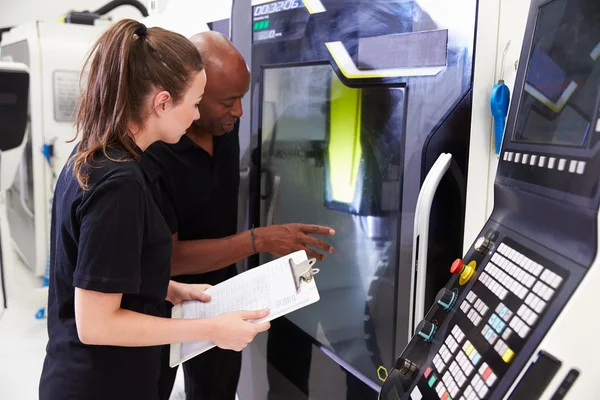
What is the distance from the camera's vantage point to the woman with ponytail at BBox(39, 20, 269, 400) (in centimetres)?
113

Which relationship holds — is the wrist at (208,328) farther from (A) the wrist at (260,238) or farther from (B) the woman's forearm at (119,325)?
(A) the wrist at (260,238)

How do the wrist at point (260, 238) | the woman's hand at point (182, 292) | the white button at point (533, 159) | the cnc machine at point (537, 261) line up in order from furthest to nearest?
the wrist at point (260, 238), the woman's hand at point (182, 292), the white button at point (533, 159), the cnc machine at point (537, 261)

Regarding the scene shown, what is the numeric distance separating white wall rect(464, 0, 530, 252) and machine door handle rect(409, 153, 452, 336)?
3.1 inches

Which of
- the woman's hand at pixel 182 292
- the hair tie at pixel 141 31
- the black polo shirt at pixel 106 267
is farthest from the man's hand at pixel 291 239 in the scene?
the hair tie at pixel 141 31

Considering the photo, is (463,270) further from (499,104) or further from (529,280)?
(499,104)

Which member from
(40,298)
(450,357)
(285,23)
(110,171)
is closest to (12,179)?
(40,298)

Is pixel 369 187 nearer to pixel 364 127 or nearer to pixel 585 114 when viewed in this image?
pixel 364 127

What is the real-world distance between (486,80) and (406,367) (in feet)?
2.31

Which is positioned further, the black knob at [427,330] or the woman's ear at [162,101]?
the woman's ear at [162,101]

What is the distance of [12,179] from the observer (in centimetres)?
358

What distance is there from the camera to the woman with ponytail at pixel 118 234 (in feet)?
3.72

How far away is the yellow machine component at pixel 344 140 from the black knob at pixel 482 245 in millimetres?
719

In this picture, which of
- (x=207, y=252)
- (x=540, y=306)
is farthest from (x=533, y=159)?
(x=207, y=252)

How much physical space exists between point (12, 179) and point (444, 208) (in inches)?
127
